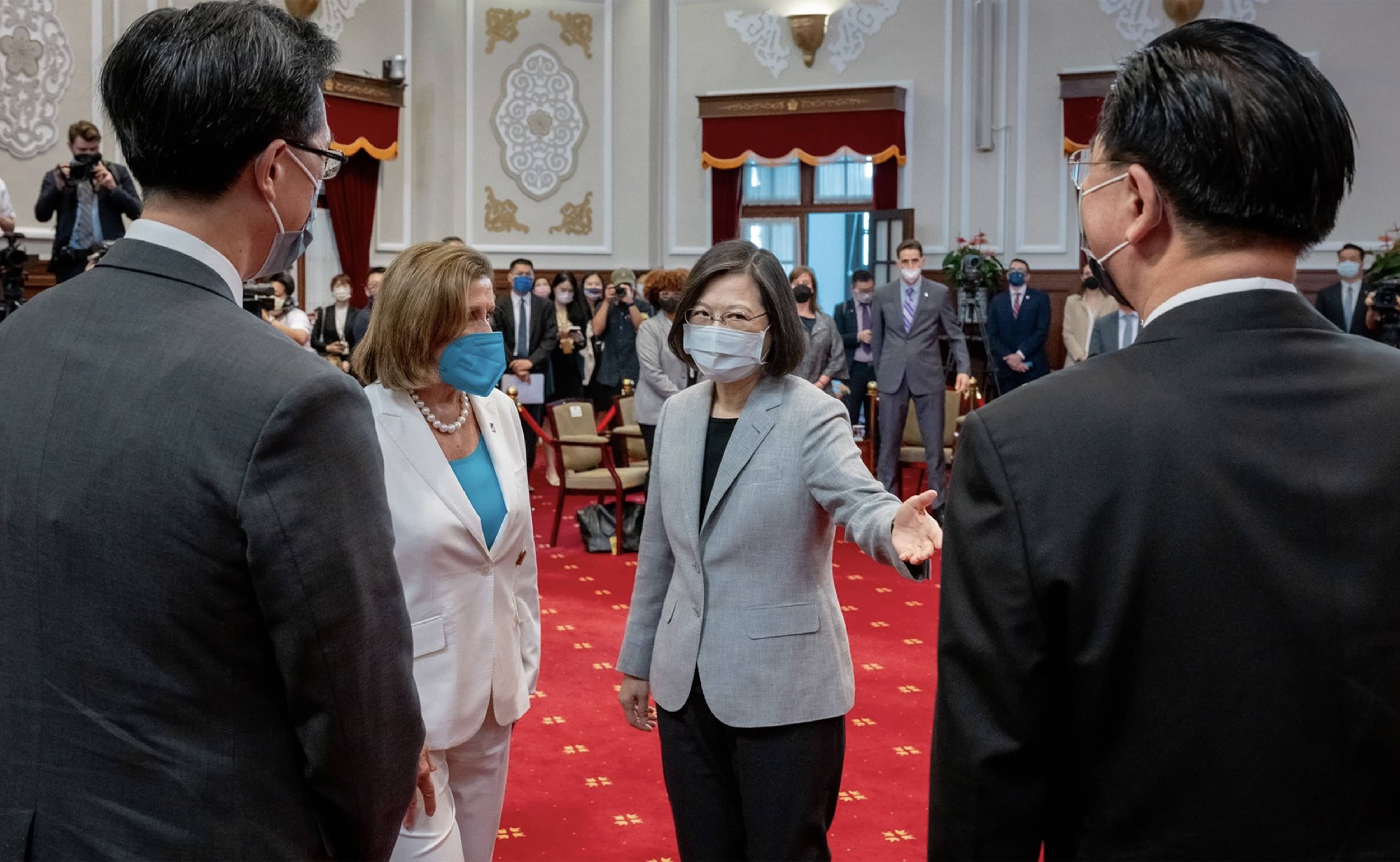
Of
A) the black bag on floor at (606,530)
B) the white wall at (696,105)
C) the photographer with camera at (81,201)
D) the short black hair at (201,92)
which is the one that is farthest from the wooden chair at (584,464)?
the short black hair at (201,92)

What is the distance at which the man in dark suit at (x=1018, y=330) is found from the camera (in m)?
11.6

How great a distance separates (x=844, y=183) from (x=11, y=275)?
8.13 metres

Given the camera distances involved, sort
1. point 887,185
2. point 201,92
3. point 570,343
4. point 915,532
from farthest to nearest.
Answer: point 887,185, point 570,343, point 915,532, point 201,92

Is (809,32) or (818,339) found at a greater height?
(809,32)

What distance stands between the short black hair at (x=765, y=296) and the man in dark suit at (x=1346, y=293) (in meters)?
8.99

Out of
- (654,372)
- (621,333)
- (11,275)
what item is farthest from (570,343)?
(11,275)

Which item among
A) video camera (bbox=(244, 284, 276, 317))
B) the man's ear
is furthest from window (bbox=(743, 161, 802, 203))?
the man's ear

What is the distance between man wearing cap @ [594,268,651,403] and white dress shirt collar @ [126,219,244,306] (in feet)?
27.9

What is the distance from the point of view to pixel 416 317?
2586mm

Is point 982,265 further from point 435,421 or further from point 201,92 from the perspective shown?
point 201,92

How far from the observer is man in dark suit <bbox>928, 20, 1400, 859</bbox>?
1.17 m

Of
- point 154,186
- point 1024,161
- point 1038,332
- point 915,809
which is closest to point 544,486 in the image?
point 1038,332

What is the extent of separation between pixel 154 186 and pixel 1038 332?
35.4 ft

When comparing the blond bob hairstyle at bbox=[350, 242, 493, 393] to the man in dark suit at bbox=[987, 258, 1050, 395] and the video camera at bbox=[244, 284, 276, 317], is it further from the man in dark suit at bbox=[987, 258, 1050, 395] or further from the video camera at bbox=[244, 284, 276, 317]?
the man in dark suit at bbox=[987, 258, 1050, 395]
